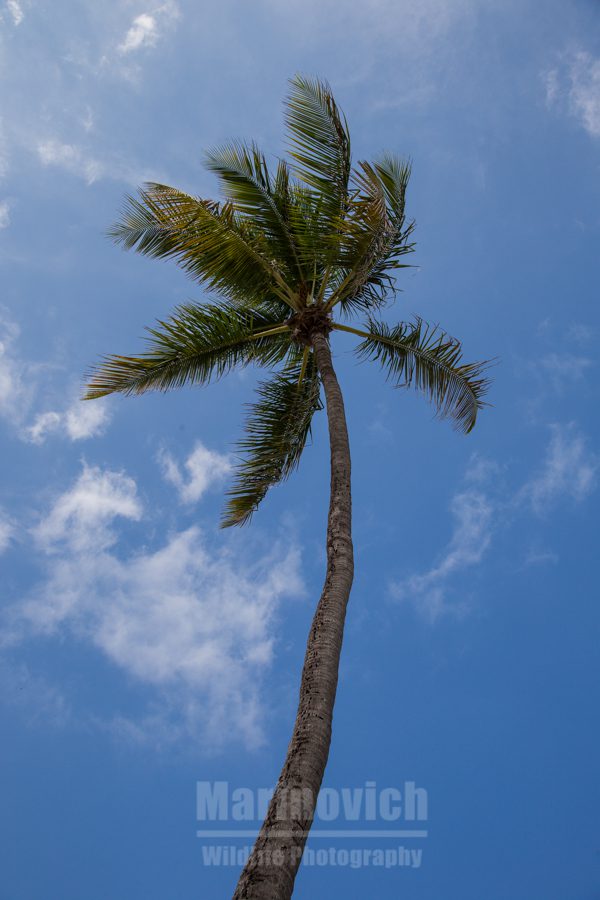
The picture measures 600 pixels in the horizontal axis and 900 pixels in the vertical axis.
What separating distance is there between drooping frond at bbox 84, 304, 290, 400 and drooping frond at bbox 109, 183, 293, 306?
0.50 m

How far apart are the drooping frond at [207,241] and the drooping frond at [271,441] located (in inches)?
52.8

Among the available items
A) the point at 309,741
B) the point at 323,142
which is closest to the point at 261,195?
the point at 323,142

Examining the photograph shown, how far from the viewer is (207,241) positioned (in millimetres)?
8641

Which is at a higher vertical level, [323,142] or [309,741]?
[323,142]

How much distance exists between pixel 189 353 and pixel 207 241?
1.61m

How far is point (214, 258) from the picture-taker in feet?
29.4

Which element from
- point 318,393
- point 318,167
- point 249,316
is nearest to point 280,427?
point 318,393

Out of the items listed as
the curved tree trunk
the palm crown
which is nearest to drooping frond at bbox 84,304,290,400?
the palm crown

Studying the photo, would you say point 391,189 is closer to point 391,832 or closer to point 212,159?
point 212,159

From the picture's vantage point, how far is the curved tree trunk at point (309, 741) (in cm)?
321

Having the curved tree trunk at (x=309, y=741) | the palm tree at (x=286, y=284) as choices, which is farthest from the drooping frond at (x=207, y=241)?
the curved tree trunk at (x=309, y=741)

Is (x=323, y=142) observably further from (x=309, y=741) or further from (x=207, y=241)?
(x=309, y=741)

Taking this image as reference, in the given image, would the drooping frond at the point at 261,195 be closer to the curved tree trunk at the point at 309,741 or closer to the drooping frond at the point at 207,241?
the drooping frond at the point at 207,241

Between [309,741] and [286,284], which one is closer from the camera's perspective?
[309,741]
